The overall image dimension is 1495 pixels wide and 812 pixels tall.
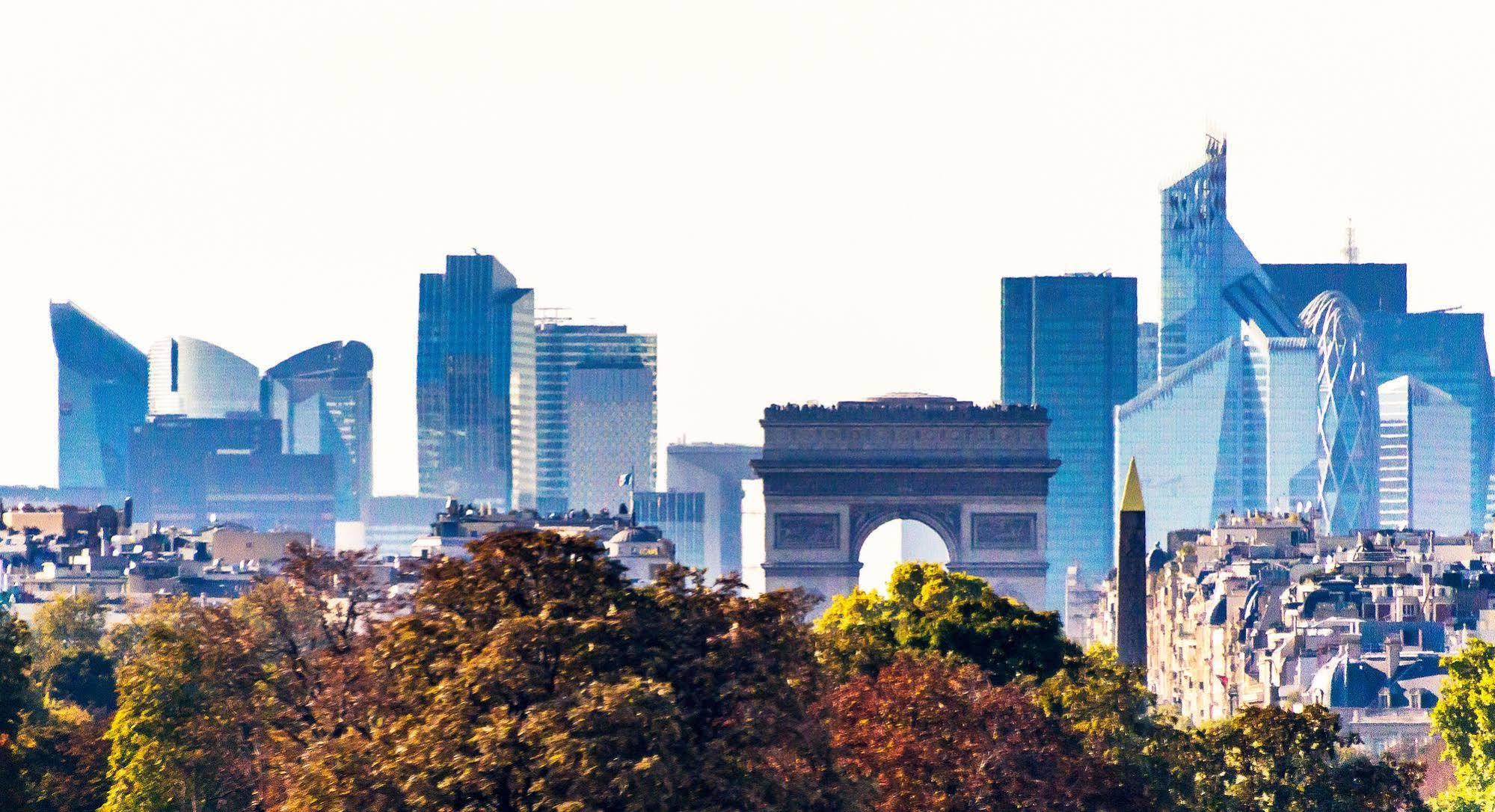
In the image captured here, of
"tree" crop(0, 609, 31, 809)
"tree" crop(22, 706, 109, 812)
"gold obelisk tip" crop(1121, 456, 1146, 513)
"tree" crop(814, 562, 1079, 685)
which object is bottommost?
"tree" crop(22, 706, 109, 812)

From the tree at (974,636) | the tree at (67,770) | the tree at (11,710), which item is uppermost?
the tree at (974,636)

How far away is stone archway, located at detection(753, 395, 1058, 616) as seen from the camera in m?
189

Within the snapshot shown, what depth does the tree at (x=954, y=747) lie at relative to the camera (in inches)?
2445

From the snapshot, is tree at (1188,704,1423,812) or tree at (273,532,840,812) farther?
tree at (1188,704,1423,812)

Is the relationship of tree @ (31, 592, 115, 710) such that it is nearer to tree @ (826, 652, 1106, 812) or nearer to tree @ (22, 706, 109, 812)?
tree @ (22, 706, 109, 812)

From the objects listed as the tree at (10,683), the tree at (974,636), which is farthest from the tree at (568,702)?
the tree at (10,683)

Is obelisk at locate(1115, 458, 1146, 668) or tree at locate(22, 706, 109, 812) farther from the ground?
obelisk at locate(1115, 458, 1146, 668)

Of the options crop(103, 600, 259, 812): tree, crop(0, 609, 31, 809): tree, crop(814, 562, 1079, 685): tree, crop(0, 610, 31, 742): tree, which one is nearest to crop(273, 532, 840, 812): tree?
crop(103, 600, 259, 812): tree

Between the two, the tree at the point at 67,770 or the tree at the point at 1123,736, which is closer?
the tree at the point at 1123,736

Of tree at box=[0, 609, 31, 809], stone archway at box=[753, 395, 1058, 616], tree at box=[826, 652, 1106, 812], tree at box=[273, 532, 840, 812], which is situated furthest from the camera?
stone archway at box=[753, 395, 1058, 616]

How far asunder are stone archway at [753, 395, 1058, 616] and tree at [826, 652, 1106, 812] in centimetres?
11814

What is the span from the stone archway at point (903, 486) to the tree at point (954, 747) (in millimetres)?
118139

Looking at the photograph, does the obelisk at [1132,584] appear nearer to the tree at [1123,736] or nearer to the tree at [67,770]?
the tree at [1123,736]

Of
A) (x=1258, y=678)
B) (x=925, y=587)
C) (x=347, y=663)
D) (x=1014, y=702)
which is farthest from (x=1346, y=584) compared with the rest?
(x=347, y=663)
